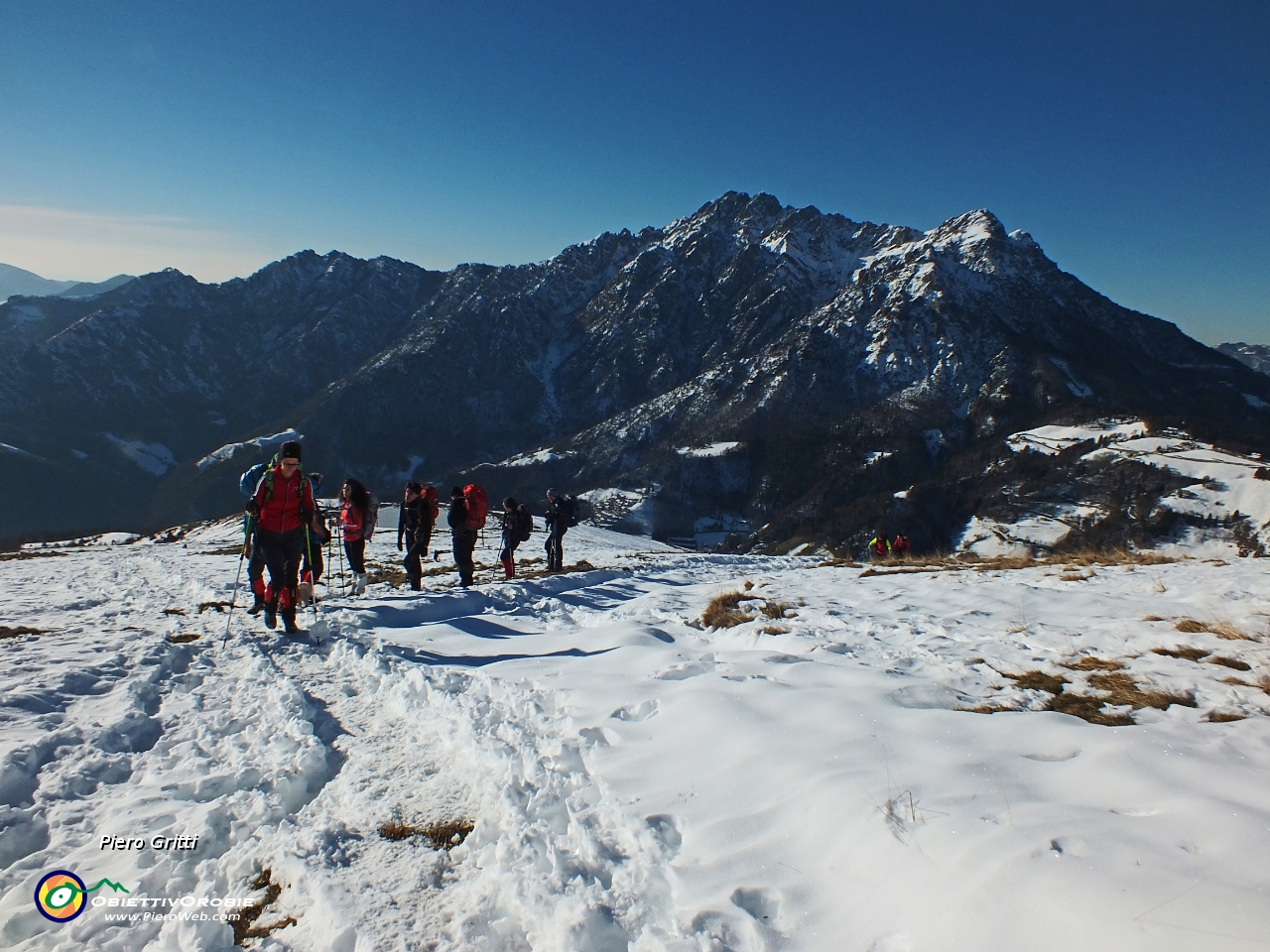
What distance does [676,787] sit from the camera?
13.1ft

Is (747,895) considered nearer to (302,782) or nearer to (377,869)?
(377,869)

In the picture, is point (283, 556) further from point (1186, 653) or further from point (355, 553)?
point (1186, 653)

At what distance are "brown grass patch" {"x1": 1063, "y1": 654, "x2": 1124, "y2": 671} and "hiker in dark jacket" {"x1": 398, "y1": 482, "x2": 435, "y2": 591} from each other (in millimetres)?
11417

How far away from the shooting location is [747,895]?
3.01 meters

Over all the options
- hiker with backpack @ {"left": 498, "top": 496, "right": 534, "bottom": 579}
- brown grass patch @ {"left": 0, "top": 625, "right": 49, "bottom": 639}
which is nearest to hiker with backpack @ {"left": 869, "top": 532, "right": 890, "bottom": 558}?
hiker with backpack @ {"left": 498, "top": 496, "right": 534, "bottom": 579}

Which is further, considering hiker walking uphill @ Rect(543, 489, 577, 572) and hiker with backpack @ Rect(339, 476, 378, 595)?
hiker walking uphill @ Rect(543, 489, 577, 572)

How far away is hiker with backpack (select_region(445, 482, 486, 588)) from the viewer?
13844 mm

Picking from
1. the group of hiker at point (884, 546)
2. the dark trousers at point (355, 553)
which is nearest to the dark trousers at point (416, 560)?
the dark trousers at point (355, 553)

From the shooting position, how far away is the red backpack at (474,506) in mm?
14211

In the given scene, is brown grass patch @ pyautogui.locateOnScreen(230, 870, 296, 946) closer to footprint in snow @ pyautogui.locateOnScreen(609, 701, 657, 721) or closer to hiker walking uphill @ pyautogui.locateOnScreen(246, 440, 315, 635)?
footprint in snow @ pyautogui.locateOnScreen(609, 701, 657, 721)

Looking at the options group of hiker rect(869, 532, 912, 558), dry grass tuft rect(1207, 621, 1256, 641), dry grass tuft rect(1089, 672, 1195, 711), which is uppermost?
dry grass tuft rect(1207, 621, 1256, 641)

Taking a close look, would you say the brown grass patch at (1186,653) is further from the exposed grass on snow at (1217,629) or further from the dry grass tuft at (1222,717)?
the dry grass tuft at (1222,717)

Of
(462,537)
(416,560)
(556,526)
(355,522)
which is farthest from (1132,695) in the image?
(556,526)

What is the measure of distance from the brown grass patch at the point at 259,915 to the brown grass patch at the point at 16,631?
817 centimetres
